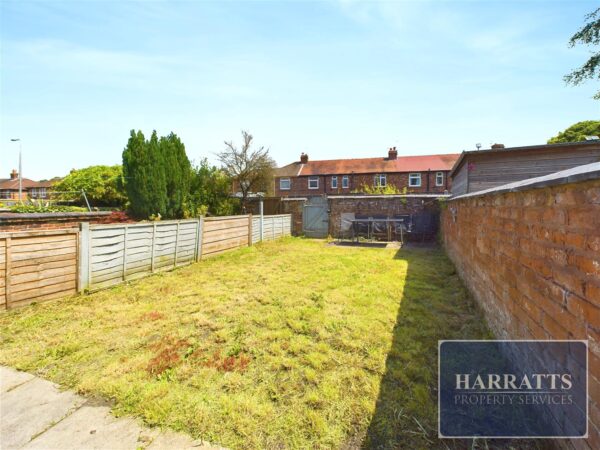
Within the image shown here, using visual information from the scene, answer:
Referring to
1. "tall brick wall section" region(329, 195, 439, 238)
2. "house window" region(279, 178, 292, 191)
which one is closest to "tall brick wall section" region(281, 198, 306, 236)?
"tall brick wall section" region(329, 195, 439, 238)

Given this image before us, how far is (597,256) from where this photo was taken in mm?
1530

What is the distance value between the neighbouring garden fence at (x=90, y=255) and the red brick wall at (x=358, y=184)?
21.8m

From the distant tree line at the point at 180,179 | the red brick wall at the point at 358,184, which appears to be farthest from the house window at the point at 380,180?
the distant tree line at the point at 180,179

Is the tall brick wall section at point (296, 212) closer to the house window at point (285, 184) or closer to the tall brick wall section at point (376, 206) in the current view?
the tall brick wall section at point (376, 206)

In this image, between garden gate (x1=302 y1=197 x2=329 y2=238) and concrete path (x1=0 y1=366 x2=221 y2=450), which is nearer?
concrete path (x1=0 y1=366 x2=221 y2=450)

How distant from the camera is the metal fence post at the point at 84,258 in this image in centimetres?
576

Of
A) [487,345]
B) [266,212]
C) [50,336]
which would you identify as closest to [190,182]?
[266,212]

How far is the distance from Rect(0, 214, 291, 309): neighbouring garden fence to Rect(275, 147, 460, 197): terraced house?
68.7 ft

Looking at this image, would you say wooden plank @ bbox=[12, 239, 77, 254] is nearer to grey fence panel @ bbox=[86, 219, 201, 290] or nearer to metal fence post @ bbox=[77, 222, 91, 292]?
metal fence post @ bbox=[77, 222, 91, 292]

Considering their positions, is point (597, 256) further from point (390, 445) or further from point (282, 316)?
point (282, 316)

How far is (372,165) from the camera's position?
30.0 meters

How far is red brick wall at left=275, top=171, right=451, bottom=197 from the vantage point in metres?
27.4

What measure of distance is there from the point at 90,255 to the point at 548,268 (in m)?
7.28

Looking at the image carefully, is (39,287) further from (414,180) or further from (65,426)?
(414,180)
